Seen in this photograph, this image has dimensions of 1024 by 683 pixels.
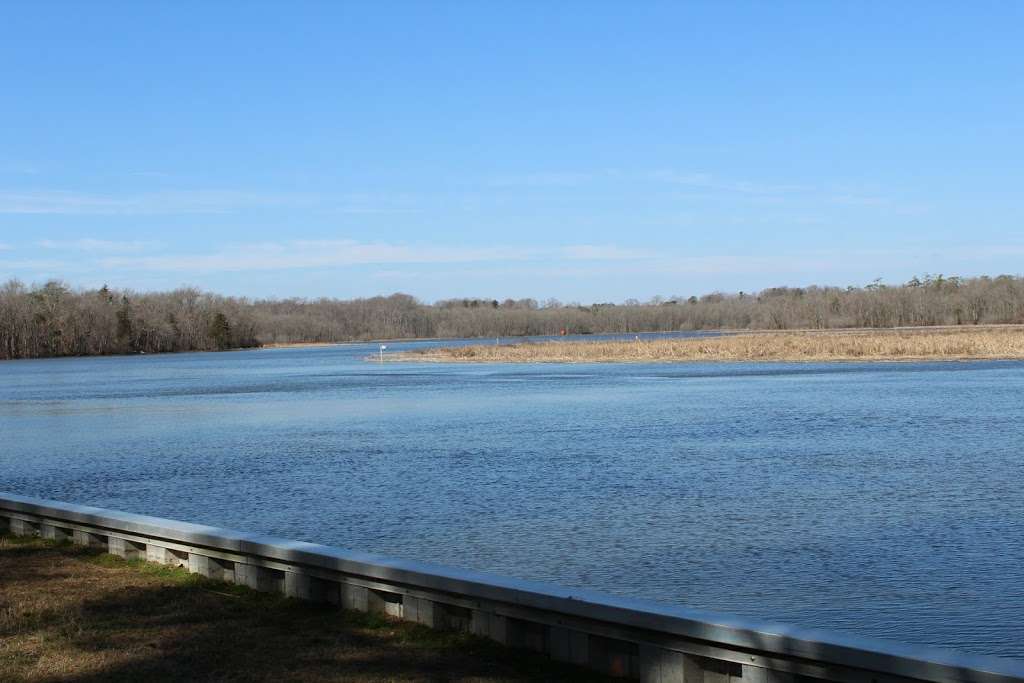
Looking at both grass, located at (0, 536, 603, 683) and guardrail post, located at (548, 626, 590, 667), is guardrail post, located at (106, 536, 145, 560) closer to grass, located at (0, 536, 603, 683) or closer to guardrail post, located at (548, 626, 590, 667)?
grass, located at (0, 536, 603, 683)

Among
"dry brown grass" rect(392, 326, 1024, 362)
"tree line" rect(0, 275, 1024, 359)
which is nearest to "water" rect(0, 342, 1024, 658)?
"dry brown grass" rect(392, 326, 1024, 362)

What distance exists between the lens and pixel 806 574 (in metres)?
10.2

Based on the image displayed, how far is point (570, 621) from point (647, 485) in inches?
382

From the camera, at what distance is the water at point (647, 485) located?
988 cm

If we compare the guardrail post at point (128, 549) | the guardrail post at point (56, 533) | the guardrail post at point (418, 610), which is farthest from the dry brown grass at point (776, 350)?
the guardrail post at point (418, 610)

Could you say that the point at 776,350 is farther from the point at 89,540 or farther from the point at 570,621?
the point at 570,621

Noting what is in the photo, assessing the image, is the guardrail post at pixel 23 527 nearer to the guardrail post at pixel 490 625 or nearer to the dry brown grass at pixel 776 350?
the guardrail post at pixel 490 625

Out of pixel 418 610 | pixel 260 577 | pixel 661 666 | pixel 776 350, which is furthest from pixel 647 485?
pixel 776 350

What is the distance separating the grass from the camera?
6559mm

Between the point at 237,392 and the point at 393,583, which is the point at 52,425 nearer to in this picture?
the point at 237,392

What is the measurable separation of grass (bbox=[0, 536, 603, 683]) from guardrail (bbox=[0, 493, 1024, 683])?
0.13 meters

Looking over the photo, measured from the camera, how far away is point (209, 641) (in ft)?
23.7

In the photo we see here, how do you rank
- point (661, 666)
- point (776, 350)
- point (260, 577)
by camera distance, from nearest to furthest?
point (661, 666) < point (260, 577) < point (776, 350)

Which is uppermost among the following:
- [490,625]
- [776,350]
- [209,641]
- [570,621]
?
[776,350]
